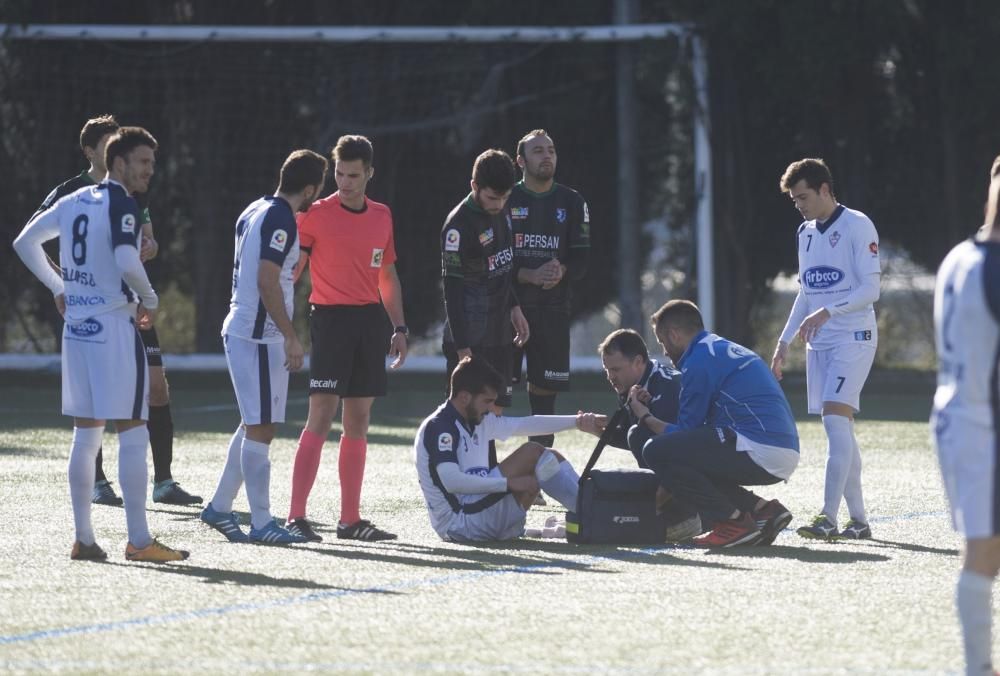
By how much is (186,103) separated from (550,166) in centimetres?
939

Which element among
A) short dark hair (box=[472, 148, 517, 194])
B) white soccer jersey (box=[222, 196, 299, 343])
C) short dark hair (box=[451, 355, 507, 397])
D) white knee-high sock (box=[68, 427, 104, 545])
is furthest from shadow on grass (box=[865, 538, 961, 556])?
white knee-high sock (box=[68, 427, 104, 545])

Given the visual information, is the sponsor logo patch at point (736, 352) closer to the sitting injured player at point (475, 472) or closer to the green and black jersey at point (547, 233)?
the sitting injured player at point (475, 472)

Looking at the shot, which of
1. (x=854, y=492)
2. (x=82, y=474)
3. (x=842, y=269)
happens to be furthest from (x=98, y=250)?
(x=854, y=492)

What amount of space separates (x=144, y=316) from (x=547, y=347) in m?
2.60

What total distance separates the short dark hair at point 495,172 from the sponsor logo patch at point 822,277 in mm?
A: 1536

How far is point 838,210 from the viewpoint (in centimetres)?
831

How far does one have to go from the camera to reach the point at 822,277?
327 inches

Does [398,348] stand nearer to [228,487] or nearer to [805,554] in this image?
[228,487]

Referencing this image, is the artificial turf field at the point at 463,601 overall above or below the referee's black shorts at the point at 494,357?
below

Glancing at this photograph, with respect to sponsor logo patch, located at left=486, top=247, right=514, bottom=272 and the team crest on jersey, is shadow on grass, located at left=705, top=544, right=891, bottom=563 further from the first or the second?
the team crest on jersey

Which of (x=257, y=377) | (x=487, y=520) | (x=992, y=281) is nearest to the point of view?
(x=992, y=281)

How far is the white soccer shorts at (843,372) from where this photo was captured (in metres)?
8.18

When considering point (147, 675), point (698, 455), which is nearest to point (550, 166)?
point (698, 455)

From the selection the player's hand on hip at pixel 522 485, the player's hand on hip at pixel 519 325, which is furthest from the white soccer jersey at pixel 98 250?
the player's hand on hip at pixel 519 325
